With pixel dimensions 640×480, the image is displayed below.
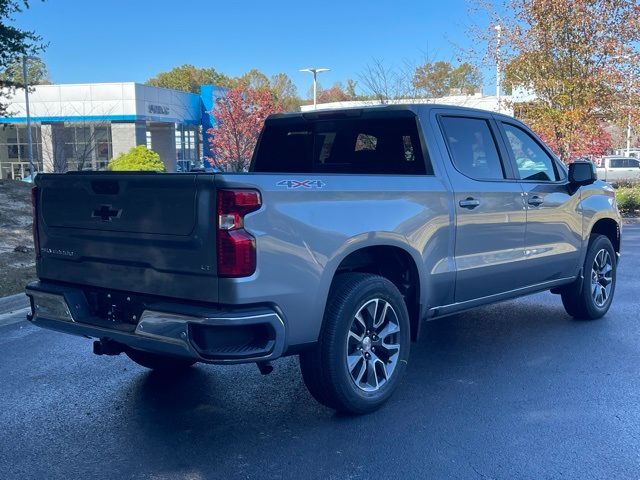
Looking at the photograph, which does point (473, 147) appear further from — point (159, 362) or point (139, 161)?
point (139, 161)

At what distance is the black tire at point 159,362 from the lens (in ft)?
17.6

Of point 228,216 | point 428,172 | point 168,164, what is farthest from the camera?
point 168,164

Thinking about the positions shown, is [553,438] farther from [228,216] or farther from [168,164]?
[168,164]

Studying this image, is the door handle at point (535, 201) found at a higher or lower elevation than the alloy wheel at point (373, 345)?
higher

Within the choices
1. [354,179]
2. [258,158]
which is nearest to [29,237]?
[258,158]

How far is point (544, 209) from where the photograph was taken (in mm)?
6230

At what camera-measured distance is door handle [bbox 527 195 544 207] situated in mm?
6046

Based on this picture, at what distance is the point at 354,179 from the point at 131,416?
219 cm

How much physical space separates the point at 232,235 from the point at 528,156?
3.64 meters

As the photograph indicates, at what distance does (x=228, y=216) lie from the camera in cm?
377

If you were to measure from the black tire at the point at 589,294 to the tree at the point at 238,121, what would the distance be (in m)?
19.9

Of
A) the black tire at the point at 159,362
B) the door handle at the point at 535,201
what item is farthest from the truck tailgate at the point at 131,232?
the door handle at the point at 535,201

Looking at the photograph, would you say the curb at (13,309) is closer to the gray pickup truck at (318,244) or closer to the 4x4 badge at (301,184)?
the gray pickup truck at (318,244)

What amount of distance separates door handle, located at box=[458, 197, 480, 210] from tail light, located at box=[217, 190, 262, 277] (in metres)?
2.10
